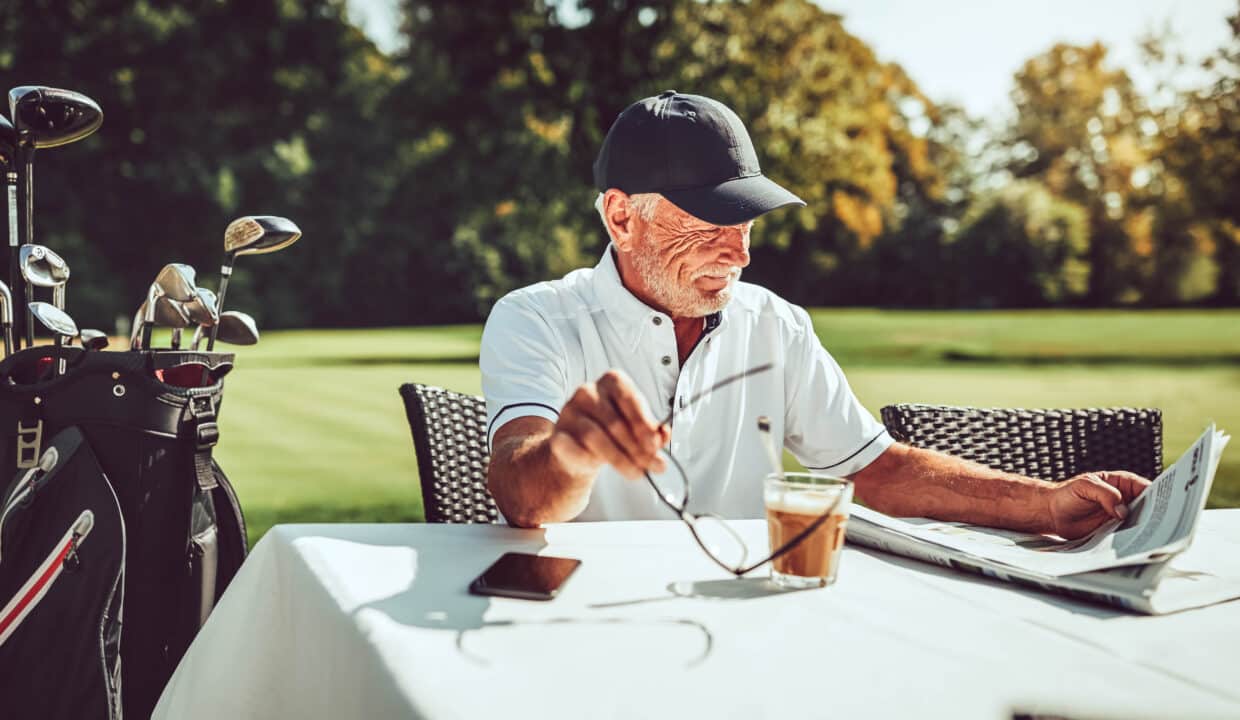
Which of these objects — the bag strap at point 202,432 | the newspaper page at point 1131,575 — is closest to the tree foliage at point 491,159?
the bag strap at point 202,432

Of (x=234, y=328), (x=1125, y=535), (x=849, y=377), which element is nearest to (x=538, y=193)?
(x=849, y=377)

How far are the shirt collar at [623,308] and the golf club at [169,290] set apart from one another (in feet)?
2.76

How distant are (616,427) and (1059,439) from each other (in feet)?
5.61

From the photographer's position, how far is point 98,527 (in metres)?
1.77

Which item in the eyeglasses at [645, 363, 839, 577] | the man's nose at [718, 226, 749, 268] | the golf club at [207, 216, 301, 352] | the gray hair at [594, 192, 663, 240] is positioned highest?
the gray hair at [594, 192, 663, 240]

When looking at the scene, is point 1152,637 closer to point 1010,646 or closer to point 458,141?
point 1010,646

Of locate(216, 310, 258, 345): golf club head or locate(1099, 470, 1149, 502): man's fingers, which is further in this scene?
locate(216, 310, 258, 345): golf club head

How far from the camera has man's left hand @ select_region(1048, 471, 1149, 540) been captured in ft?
5.04

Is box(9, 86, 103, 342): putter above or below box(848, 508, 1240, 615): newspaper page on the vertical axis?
above

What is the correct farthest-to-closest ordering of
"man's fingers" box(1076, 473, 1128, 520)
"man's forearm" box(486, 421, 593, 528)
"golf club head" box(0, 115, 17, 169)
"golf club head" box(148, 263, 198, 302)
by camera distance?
1. "golf club head" box(0, 115, 17, 169)
2. "golf club head" box(148, 263, 198, 302)
3. "man's fingers" box(1076, 473, 1128, 520)
4. "man's forearm" box(486, 421, 593, 528)

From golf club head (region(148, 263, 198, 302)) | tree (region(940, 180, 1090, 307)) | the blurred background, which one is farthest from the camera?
tree (region(940, 180, 1090, 307))

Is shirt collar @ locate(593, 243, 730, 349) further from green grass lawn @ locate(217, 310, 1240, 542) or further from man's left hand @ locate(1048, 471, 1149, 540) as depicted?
green grass lawn @ locate(217, 310, 1240, 542)

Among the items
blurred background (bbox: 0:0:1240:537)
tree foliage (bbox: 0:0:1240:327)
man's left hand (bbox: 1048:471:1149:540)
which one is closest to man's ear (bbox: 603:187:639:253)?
man's left hand (bbox: 1048:471:1149:540)

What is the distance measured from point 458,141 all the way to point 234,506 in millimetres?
17162
